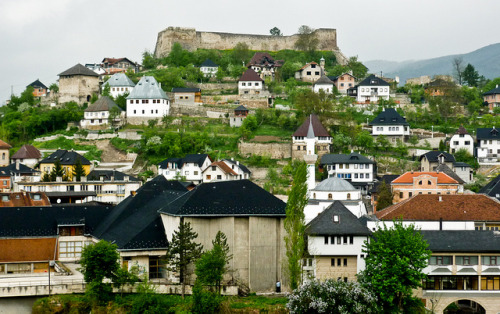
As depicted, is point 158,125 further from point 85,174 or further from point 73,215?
point 73,215

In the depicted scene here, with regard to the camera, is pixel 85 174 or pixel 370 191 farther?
pixel 85 174

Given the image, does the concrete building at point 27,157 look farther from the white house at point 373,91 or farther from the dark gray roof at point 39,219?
the white house at point 373,91

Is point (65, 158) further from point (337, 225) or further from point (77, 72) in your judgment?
point (337, 225)

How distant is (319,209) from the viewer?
5291 cm

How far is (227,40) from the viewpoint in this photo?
11756 cm

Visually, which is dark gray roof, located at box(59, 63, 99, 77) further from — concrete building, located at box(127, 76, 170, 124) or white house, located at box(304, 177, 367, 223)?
white house, located at box(304, 177, 367, 223)

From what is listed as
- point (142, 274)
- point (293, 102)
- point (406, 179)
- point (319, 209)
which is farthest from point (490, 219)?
point (293, 102)

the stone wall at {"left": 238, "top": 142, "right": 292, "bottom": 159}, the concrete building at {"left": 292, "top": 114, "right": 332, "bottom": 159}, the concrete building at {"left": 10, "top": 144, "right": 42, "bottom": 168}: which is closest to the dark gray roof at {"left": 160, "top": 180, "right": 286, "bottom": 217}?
the concrete building at {"left": 292, "top": 114, "right": 332, "bottom": 159}

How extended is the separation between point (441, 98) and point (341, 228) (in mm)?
54437

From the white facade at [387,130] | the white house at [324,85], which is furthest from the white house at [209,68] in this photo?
the white facade at [387,130]

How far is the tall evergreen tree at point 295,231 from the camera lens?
34.9 m

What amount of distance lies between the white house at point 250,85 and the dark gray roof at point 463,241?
5469 cm

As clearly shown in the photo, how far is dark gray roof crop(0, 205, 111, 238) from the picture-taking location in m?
40.2

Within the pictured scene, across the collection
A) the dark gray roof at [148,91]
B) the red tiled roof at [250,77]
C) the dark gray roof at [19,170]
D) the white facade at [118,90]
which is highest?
the red tiled roof at [250,77]
